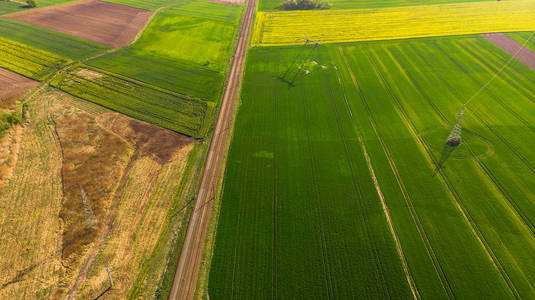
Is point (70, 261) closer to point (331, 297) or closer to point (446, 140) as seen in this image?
point (331, 297)

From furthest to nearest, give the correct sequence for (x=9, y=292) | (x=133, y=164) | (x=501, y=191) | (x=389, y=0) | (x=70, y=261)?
(x=389, y=0)
(x=133, y=164)
(x=501, y=191)
(x=70, y=261)
(x=9, y=292)

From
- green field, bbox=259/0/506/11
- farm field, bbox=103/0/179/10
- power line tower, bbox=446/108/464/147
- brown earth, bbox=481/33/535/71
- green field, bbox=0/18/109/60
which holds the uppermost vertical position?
farm field, bbox=103/0/179/10

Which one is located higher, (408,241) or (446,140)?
(446,140)

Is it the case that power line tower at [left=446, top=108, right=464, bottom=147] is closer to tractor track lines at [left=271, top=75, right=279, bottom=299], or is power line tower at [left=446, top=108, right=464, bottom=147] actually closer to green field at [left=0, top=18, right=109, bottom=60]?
tractor track lines at [left=271, top=75, right=279, bottom=299]

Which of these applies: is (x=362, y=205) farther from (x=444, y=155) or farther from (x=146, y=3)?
(x=146, y=3)

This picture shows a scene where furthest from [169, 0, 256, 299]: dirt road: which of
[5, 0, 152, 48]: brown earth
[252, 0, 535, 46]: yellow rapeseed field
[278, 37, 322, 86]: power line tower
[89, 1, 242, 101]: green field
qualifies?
[5, 0, 152, 48]: brown earth

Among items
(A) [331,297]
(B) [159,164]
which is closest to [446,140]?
(A) [331,297]

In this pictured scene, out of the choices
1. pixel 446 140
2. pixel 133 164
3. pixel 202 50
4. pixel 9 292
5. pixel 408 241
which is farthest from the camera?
pixel 202 50

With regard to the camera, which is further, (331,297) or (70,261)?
(70,261)
